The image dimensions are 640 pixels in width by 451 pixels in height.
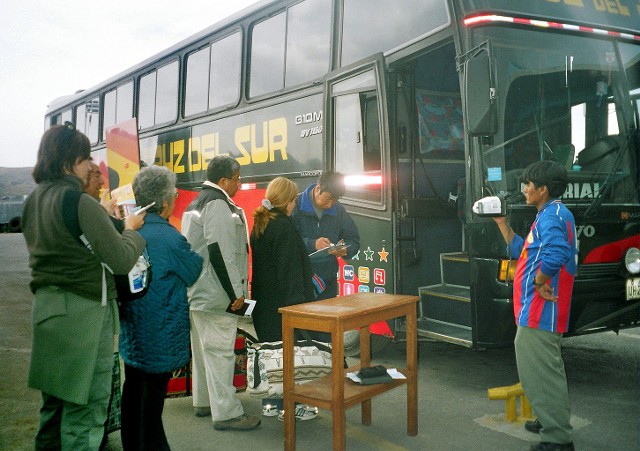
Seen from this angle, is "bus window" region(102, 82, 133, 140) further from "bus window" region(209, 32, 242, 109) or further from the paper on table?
the paper on table

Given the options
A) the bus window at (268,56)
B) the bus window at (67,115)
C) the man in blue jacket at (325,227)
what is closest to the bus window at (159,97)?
the bus window at (268,56)

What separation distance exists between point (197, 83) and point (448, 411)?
5.91m

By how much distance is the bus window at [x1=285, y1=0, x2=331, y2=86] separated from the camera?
21.2ft

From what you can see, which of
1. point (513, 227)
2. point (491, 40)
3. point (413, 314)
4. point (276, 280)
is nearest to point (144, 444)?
point (276, 280)

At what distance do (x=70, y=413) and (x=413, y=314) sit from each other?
226 centimetres

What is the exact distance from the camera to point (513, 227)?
4.74 m

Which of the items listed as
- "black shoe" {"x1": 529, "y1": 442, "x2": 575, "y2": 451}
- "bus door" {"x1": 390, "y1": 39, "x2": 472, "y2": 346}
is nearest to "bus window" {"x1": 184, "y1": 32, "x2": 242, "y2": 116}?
"bus door" {"x1": 390, "y1": 39, "x2": 472, "y2": 346}

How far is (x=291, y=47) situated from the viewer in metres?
6.95

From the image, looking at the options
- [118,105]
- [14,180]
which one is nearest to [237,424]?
[118,105]

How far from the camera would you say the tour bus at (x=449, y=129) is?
15.8 ft

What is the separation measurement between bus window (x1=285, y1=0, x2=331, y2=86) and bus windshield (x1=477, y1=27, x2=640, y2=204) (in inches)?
83.6

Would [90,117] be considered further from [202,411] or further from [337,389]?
[337,389]

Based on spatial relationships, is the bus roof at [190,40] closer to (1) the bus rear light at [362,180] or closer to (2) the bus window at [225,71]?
(2) the bus window at [225,71]

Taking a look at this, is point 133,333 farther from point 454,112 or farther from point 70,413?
point 454,112
